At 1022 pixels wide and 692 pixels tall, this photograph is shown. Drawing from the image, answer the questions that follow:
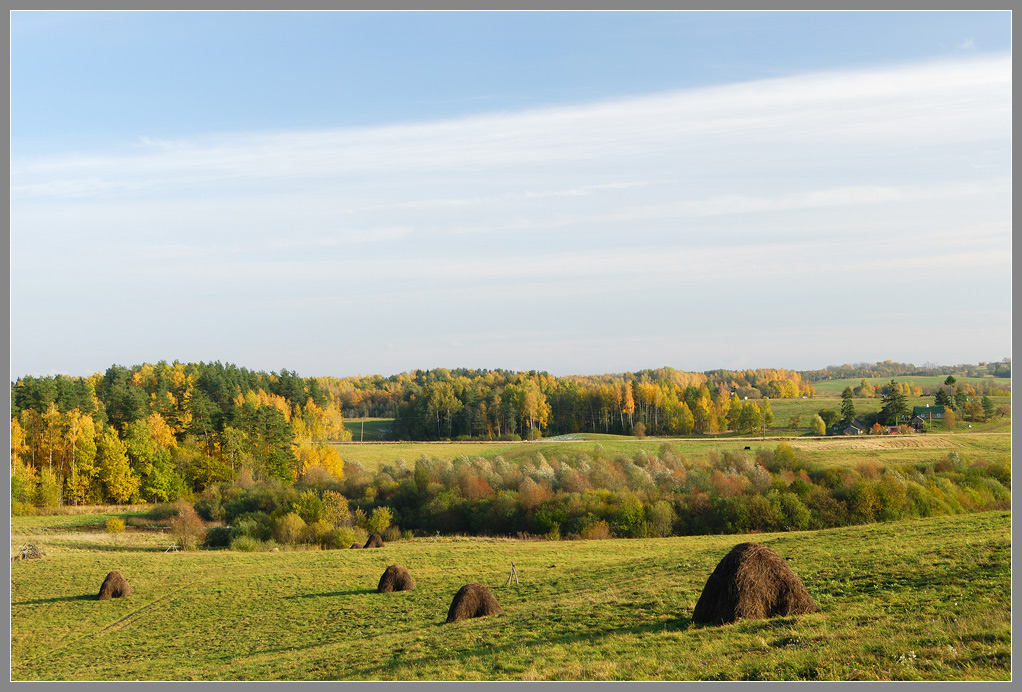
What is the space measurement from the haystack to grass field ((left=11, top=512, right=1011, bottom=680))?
2.65ft

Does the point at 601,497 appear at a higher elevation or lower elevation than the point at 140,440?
lower

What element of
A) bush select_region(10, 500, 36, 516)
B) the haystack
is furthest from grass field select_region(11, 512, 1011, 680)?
bush select_region(10, 500, 36, 516)

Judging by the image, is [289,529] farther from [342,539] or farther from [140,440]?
[140,440]

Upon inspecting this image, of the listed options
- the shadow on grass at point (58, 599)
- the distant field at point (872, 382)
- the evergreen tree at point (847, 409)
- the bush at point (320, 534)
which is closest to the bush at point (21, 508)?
the bush at point (320, 534)

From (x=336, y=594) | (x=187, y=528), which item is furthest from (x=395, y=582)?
(x=187, y=528)

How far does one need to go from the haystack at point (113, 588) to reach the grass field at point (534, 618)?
2.65 ft

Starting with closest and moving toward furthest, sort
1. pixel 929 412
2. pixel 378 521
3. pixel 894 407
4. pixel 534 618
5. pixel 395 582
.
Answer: pixel 534 618 → pixel 395 582 → pixel 378 521 → pixel 929 412 → pixel 894 407

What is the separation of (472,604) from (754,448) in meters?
64.5

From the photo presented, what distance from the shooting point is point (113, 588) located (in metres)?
30.8

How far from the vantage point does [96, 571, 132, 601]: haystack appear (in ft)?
100

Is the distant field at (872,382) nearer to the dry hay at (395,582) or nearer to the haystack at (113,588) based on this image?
the dry hay at (395,582)

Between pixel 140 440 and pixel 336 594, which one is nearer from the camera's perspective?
pixel 336 594

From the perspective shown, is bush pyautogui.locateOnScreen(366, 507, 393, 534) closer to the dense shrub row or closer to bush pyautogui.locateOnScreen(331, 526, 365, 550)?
the dense shrub row

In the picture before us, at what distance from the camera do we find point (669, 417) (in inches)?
4899
